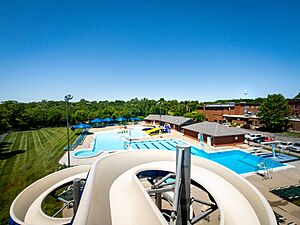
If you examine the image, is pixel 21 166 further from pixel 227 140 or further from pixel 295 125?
pixel 295 125

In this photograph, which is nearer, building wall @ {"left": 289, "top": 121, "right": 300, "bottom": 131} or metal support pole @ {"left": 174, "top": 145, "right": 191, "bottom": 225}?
metal support pole @ {"left": 174, "top": 145, "right": 191, "bottom": 225}

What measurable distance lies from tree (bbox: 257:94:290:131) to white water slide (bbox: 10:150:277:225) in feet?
84.1

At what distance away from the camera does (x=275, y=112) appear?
1073 inches

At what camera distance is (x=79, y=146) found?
822 inches

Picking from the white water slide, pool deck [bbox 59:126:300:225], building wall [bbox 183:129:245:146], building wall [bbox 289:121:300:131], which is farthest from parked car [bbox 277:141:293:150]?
the white water slide

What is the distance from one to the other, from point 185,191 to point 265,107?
28894mm

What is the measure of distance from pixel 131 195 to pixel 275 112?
98.1 ft

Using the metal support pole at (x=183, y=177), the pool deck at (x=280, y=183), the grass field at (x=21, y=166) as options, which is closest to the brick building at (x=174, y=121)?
the pool deck at (x=280, y=183)

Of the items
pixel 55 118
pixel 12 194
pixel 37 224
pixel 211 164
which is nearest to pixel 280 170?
pixel 211 164

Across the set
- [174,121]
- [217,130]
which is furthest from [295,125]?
[174,121]

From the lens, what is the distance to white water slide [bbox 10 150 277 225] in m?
3.79

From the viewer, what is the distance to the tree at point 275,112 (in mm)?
27078

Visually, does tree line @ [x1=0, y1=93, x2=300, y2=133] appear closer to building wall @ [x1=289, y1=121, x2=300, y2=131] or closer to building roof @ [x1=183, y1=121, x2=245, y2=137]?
building wall @ [x1=289, y1=121, x2=300, y2=131]

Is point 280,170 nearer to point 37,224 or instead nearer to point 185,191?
point 185,191
